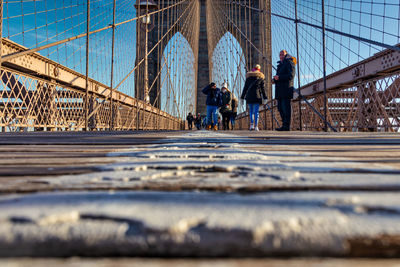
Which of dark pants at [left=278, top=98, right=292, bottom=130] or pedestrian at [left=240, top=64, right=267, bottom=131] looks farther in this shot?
pedestrian at [left=240, top=64, right=267, bottom=131]

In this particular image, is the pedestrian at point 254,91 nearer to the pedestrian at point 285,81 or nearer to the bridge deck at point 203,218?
the pedestrian at point 285,81

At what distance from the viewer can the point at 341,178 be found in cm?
34

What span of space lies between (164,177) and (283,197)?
158mm

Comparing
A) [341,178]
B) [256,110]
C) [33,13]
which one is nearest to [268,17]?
[256,110]

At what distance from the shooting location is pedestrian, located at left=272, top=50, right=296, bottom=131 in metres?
2.60

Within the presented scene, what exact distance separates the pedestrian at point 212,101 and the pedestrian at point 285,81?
1.37m

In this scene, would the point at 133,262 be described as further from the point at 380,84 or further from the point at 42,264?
the point at 380,84

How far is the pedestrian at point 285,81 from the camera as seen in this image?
260 cm

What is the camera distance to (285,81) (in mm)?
2672

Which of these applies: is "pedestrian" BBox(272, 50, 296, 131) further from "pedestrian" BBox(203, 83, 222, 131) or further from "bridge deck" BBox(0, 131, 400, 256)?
"bridge deck" BBox(0, 131, 400, 256)

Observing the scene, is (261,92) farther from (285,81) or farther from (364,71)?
(364,71)

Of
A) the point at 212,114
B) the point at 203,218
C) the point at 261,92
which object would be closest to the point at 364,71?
the point at 261,92

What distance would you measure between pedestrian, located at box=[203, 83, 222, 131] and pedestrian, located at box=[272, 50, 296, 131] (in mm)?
1371

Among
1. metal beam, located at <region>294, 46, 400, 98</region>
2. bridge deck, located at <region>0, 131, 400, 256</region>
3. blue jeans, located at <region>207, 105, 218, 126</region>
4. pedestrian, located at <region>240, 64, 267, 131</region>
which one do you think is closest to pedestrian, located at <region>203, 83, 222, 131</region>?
blue jeans, located at <region>207, 105, 218, 126</region>
